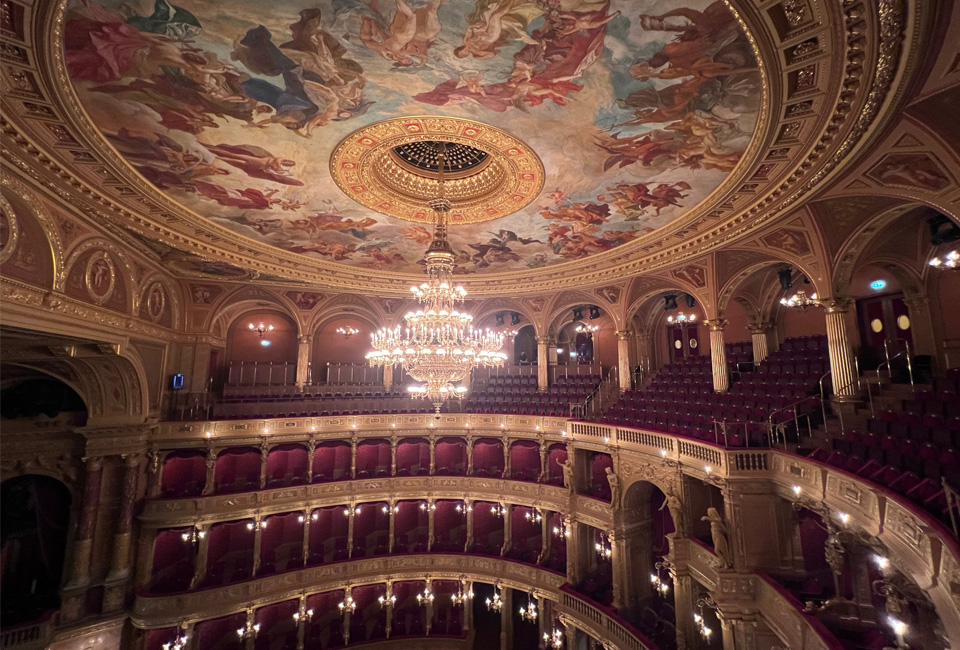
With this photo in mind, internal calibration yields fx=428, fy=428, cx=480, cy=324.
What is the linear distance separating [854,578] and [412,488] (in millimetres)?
13523

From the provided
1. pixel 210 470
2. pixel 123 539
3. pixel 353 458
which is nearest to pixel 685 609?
pixel 353 458

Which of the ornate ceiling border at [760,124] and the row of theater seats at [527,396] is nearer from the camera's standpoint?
the ornate ceiling border at [760,124]

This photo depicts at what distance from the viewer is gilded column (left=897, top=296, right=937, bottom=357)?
448 inches

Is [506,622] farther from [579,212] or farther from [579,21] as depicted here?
[579,21]

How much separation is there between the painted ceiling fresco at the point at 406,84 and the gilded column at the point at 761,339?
28.3 feet

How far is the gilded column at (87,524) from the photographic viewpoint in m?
12.8

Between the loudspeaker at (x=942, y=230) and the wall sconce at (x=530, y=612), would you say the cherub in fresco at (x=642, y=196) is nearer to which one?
the loudspeaker at (x=942, y=230)

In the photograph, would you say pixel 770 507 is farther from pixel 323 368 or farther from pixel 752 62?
pixel 323 368

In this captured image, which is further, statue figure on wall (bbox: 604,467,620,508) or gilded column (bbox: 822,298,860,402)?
statue figure on wall (bbox: 604,467,620,508)

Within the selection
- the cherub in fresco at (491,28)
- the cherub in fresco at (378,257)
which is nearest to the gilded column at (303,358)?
the cherub in fresco at (378,257)

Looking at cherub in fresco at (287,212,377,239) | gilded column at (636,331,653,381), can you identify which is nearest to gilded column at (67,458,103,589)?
cherub in fresco at (287,212,377,239)

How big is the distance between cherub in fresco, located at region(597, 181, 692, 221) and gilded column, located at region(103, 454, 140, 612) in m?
16.6

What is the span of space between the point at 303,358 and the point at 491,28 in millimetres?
16250

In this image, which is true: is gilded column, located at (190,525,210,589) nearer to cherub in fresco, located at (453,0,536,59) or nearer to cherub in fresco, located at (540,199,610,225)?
cherub in fresco, located at (540,199,610,225)
